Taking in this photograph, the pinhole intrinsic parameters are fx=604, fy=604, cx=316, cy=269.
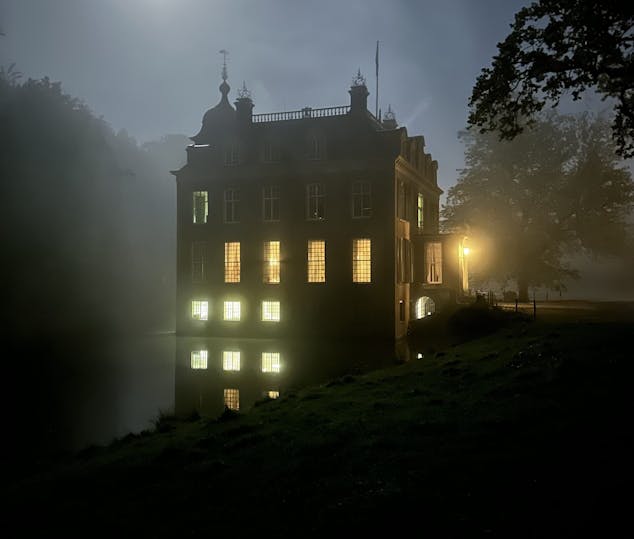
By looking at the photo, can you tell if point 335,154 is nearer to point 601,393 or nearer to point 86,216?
point 86,216

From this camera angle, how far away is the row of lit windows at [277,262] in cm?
4319

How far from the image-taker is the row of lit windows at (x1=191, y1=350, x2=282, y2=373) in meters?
27.7

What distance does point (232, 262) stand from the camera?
155 feet

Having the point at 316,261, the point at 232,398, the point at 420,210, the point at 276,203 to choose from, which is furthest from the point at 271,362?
the point at 420,210

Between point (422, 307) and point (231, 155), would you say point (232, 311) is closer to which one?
point (231, 155)

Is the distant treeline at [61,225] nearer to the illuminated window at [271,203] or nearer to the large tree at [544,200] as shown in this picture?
the illuminated window at [271,203]

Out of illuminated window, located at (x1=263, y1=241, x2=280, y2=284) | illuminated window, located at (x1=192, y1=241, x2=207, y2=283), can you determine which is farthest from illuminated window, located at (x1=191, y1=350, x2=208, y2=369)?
illuminated window, located at (x1=192, y1=241, x2=207, y2=283)

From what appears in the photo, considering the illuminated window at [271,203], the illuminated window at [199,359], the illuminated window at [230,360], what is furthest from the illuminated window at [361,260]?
the illuminated window at [199,359]

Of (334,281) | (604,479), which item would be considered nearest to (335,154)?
(334,281)

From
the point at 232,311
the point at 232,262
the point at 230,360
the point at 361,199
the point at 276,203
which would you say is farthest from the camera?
the point at 232,262

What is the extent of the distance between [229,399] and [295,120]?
30.7 m

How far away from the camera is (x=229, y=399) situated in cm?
2005

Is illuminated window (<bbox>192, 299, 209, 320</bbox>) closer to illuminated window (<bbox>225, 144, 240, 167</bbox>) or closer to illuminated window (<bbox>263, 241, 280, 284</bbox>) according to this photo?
illuminated window (<bbox>263, 241, 280, 284</bbox>)

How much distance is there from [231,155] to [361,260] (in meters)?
13.9
